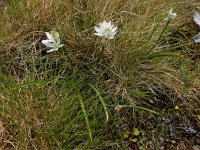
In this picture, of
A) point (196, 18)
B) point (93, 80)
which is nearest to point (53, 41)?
point (93, 80)

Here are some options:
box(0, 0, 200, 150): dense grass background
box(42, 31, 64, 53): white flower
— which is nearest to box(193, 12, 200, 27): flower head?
box(0, 0, 200, 150): dense grass background

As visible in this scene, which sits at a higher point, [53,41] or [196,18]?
[53,41]

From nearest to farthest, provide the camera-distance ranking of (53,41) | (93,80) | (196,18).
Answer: (53,41) < (93,80) < (196,18)

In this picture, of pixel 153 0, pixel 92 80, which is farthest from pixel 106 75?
pixel 153 0

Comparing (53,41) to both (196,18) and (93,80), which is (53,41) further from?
(196,18)

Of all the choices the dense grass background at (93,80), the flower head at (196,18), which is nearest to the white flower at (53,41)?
the dense grass background at (93,80)

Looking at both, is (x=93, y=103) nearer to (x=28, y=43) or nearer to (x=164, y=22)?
(x=28, y=43)

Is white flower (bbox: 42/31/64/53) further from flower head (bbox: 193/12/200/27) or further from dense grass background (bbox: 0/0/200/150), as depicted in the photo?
flower head (bbox: 193/12/200/27)

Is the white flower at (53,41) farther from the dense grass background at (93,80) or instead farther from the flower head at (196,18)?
the flower head at (196,18)

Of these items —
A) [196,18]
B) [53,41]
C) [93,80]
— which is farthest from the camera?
[196,18]
